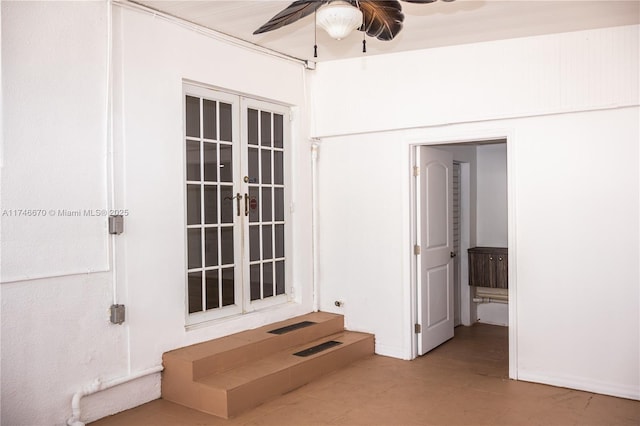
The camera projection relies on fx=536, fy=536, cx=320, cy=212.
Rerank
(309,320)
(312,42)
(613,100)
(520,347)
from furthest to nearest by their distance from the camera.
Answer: (309,320) < (312,42) < (520,347) < (613,100)

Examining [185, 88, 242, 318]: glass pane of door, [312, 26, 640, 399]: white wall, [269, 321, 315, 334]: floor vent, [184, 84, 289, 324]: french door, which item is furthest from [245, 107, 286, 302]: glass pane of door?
[312, 26, 640, 399]: white wall

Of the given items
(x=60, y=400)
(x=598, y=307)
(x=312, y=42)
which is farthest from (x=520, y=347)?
(x=60, y=400)

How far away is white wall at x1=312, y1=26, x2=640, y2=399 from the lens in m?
4.05

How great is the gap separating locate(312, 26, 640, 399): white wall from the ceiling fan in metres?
1.79

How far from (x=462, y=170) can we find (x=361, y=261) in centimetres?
216

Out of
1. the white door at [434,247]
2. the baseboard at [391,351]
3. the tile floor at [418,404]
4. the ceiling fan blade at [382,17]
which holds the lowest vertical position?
the tile floor at [418,404]

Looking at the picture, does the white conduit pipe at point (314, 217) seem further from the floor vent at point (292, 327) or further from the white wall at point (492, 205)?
the white wall at point (492, 205)

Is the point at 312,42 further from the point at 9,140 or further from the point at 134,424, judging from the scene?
the point at 134,424

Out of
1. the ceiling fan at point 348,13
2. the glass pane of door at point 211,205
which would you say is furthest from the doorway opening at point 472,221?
the ceiling fan at point 348,13

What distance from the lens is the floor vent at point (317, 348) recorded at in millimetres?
4556

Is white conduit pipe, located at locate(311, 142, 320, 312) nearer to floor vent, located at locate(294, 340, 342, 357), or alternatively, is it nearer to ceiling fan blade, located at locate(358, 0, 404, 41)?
floor vent, located at locate(294, 340, 342, 357)

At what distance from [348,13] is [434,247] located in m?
3.10

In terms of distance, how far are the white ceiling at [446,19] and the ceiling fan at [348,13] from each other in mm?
869

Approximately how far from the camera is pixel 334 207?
5.48 m
